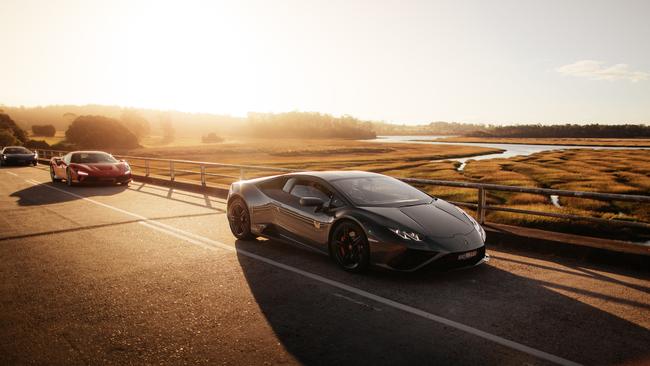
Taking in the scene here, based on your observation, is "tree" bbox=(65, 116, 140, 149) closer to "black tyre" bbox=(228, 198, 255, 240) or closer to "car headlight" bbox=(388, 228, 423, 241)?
"black tyre" bbox=(228, 198, 255, 240)

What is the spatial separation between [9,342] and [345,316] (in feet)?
9.83

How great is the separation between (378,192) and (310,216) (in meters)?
1.04

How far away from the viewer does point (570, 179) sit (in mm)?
34562

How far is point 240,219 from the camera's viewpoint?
26.4 ft

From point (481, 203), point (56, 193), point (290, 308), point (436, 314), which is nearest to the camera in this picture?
point (436, 314)

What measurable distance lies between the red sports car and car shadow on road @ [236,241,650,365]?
1314 centimetres

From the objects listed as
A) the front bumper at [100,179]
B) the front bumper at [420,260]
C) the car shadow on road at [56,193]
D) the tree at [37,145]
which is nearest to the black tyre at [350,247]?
the front bumper at [420,260]

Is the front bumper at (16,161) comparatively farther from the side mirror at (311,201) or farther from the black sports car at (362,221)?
the side mirror at (311,201)

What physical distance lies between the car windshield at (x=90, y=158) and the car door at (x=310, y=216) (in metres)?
13.6

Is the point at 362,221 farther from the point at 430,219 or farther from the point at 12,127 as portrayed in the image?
the point at 12,127

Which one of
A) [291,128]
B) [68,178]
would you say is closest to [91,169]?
[68,178]

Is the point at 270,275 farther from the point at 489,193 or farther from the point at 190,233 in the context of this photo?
the point at 489,193

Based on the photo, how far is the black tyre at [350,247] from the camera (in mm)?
5742

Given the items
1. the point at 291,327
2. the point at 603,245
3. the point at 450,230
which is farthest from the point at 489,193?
the point at 291,327
